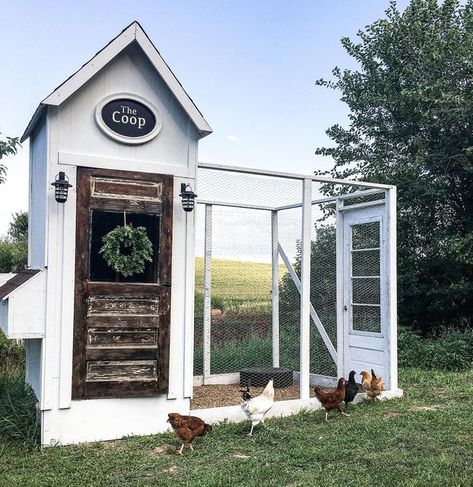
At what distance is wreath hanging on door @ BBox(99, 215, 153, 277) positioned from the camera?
5352 mm

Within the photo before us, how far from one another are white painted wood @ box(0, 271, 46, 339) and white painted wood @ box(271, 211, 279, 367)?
3623mm

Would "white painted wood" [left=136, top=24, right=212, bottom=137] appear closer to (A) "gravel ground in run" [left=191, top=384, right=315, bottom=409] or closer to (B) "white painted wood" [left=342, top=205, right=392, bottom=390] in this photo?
(B) "white painted wood" [left=342, top=205, right=392, bottom=390]

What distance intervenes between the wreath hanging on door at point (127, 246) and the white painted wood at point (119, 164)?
0.57 meters

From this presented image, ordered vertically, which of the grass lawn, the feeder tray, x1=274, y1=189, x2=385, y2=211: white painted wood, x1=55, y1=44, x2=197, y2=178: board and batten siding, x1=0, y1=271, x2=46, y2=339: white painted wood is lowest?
the grass lawn

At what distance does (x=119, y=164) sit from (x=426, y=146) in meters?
9.09

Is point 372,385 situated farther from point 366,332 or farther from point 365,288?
point 365,288

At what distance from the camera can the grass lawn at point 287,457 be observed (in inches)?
160

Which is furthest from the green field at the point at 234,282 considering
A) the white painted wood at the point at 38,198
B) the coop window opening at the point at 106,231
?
the white painted wood at the point at 38,198

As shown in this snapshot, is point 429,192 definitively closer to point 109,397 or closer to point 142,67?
point 142,67

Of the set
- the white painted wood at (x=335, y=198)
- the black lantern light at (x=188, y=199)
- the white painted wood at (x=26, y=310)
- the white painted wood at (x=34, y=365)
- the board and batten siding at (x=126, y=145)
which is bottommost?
the white painted wood at (x=34, y=365)

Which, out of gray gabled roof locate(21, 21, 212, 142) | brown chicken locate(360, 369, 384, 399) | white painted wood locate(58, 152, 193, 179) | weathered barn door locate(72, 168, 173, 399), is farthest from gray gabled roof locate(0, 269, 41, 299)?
brown chicken locate(360, 369, 384, 399)

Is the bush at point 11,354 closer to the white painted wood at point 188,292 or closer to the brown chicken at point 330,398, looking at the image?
the white painted wood at point 188,292

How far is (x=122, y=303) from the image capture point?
534cm

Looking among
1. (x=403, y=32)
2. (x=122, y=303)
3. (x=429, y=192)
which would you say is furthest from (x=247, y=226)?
(x=403, y=32)
